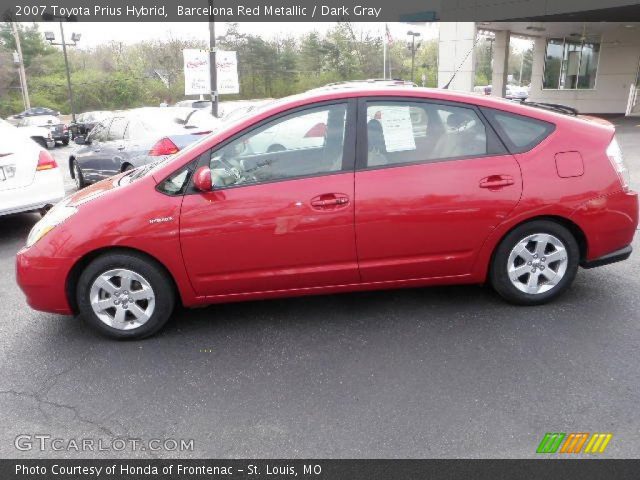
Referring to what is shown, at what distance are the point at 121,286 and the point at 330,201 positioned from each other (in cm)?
155

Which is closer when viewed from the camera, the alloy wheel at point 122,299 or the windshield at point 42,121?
the alloy wheel at point 122,299

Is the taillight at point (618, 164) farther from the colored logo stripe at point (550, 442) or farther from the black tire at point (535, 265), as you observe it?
the colored logo stripe at point (550, 442)

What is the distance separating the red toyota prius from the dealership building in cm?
1591

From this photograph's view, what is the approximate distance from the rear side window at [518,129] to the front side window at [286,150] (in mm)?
1105

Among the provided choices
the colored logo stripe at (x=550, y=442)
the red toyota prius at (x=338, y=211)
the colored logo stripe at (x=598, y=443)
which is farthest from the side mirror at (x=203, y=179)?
the colored logo stripe at (x=598, y=443)

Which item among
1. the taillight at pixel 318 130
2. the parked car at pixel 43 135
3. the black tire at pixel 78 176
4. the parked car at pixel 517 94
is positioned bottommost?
the parked car at pixel 43 135

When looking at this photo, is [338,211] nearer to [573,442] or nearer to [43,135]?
[573,442]

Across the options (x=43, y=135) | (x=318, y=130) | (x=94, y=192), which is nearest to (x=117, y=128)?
Answer: (x=94, y=192)

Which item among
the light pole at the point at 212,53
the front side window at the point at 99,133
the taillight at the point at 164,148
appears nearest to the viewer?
the taillight at the point at 164,148

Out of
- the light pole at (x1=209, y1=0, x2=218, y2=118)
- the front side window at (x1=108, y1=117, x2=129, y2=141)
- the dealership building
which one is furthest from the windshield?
the front side window at (x1=108, y1=117, x2=129, y2=141)

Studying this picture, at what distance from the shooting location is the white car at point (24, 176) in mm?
6230

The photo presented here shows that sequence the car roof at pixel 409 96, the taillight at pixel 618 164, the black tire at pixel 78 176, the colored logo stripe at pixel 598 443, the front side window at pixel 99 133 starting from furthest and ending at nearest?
the black tire at pixel 78 176 < the front side window at pixel 99 133 < the taillight at pixel 618 164 < the car roof at pixel 409 96 < the colored logo stripe at pixel 598 443

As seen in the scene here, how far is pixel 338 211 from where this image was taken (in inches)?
138
